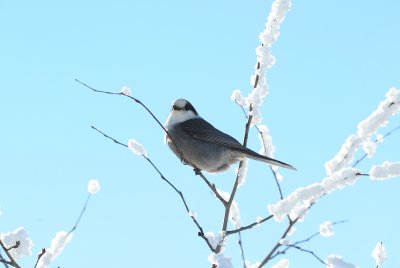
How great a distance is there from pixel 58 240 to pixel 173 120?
138 inches

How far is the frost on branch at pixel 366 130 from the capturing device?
3510 millimetres

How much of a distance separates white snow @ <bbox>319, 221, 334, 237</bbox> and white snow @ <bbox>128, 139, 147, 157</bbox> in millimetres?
1640

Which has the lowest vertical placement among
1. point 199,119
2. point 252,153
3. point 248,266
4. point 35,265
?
point 35,265

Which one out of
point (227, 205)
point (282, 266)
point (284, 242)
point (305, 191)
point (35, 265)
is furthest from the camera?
point (227, 205)

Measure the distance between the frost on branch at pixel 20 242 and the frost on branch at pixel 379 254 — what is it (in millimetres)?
2511

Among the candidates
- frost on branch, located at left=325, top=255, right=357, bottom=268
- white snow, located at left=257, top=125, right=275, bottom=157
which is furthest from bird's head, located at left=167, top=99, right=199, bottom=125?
frost on branch, located at left=325, top=255, right=357, bottom=268

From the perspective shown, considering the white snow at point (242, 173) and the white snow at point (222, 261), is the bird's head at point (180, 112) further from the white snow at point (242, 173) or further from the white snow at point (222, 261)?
the white snow at point (222, 261)

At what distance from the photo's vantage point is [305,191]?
3.10 metres

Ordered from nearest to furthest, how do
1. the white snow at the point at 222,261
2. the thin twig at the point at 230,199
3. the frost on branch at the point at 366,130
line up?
the white snow at the point at 222,261
the frost on branch at the point at 366,130
the thin twig at the point at 230,199

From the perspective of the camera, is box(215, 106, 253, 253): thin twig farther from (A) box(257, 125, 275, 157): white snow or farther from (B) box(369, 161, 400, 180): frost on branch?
(B) box(369, 161, 400, 180): frost on branch

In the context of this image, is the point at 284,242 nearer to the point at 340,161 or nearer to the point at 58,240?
the point at 340,161

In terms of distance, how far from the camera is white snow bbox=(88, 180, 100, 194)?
4.12 metres

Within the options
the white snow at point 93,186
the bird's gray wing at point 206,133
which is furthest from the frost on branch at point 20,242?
the bird's gray wing at point 206,133

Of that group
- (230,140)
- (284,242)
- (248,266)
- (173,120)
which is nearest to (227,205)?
(248,266)
